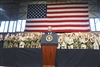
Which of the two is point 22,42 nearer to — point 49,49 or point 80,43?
point 49,49

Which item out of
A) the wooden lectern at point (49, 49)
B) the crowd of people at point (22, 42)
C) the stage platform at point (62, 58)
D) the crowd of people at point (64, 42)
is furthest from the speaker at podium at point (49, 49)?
the crowd of people at point (22, 42)

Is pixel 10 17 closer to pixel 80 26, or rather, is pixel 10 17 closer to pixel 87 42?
pixel 80 26

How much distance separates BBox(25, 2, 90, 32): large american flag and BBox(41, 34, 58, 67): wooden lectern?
494 centimetres

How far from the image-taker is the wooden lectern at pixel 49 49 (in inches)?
185

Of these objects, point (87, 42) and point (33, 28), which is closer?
point (87, 42)

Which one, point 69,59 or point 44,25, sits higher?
point 44,25

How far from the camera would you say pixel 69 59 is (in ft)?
17.2

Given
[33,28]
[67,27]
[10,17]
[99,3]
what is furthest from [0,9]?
[99,3]

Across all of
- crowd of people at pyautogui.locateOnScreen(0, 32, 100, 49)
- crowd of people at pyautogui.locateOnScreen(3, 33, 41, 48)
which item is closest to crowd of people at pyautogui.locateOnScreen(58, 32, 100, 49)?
crowd of people at pyautogui.locateOnScreen(0, 32, 100, 49)

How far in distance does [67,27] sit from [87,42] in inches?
130

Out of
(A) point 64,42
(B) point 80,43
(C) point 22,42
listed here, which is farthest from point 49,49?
(C) point 22,42

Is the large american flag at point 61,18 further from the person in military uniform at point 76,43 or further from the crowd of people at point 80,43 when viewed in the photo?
the person in military uniform at point 76,43

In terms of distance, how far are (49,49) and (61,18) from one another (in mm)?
5649

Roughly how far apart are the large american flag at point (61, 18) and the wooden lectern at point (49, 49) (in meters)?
4.94
